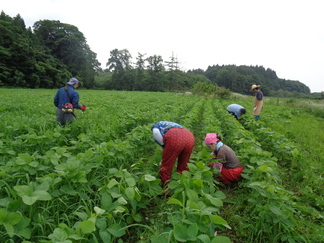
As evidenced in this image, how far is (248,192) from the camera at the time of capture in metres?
2.95

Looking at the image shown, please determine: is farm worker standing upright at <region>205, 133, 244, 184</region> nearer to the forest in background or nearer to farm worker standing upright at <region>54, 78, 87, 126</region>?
farm worker standing upright at <region>54, 78, 87, 126</region>

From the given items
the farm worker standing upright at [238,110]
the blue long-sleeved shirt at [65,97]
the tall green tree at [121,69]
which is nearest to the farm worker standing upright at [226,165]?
the blue long-sleeved shirt at [65,97]

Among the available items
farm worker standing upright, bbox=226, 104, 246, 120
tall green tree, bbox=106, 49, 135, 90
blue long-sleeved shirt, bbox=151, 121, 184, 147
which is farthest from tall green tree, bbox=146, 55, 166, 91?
blue long-sleeved shirt, bbox=151, 121, 184, 147

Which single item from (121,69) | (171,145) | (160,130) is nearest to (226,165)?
(171,145)

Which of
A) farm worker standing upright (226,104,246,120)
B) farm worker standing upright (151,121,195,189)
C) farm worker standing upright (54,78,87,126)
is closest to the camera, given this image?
farm worker standing upright (151,121,195,189)

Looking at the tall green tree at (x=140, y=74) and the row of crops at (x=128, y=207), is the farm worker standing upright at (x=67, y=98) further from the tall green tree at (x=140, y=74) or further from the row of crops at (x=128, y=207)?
the tall green tree at (x=140, y=74)

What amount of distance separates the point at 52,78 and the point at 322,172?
41.3 m

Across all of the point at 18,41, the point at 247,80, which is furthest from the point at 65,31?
the point at 247,80

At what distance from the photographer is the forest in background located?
31.5 meters

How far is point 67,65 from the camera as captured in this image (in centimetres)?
4441

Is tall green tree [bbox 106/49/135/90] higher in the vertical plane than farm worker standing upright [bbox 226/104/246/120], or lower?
higher

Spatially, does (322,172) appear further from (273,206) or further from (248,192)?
(273,206)

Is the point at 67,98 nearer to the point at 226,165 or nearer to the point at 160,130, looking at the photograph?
the point at 160,130

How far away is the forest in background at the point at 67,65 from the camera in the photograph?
31.5m
